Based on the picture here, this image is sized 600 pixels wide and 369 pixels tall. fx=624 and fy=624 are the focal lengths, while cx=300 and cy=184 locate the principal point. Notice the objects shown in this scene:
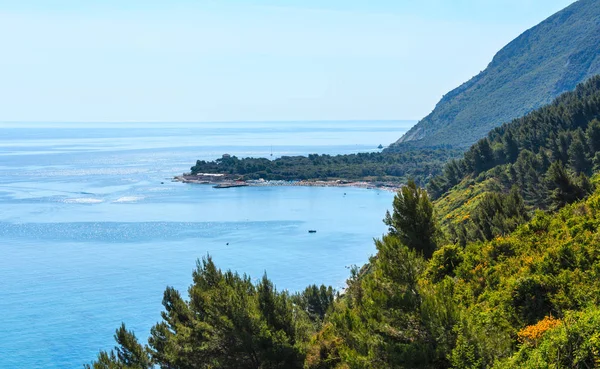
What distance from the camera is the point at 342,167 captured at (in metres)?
165

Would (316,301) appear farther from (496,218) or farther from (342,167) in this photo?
(342,167)

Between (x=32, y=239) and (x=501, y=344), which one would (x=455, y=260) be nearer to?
(x=501, y=344)

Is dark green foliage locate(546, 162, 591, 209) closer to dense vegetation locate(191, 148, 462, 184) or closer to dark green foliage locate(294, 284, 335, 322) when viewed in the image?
dark green foliage locate(294, 284, 335, 322)

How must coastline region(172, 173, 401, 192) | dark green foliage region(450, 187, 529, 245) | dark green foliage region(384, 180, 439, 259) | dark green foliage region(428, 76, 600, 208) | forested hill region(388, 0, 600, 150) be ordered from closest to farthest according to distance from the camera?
1. dark green foliage region(384, 180, 439, 259)
2. dark green foliage region(450, 187, 529, 245)
3. dark green foliage region(428, 76, 600, 208)
4. coastline region(172, 173, 401, 192)
5. forested hill region(388, 0, 600, 150)

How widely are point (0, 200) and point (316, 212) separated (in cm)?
6165

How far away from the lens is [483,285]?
2180 cm

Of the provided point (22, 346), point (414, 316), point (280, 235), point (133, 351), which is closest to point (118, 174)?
point (280, 235)

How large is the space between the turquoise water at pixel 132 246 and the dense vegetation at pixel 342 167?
1349cm

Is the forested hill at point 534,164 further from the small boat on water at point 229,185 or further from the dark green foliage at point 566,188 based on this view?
the small boat on water at point 229,185

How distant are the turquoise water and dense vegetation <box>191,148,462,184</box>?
44.3ft

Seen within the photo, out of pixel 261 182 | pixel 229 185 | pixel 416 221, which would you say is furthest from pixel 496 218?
pixel 261 182

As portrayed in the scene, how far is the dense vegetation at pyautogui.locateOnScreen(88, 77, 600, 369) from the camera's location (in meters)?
14.9

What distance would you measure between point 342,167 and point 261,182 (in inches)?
917

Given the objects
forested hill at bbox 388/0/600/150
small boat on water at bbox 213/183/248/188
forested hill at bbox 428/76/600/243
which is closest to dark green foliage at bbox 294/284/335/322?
forested hill at bbox 428/76/600/243
